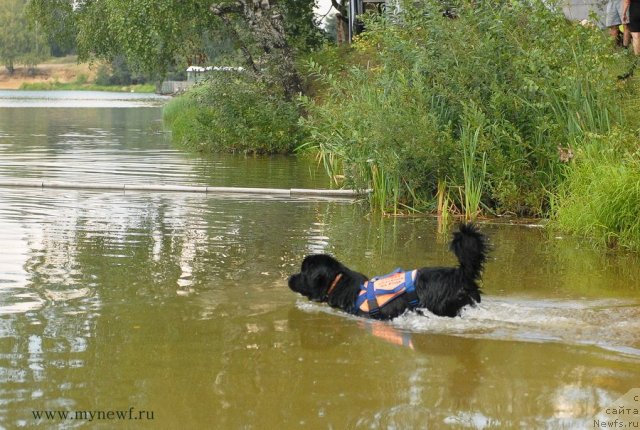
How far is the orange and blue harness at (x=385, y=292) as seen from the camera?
7559 mm

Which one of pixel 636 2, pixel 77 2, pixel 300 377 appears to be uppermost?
pixel 77 2

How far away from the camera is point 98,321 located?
753 centimetres

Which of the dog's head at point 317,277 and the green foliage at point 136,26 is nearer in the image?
the dog's head at point 317,277

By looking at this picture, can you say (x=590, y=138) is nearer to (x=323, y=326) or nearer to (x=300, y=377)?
(x=323, y=326)

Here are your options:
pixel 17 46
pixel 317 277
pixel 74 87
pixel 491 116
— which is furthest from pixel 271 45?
pixel 17 46

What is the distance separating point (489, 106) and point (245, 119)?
1288 cm

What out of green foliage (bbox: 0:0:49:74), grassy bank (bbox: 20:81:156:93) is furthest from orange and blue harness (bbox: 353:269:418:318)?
green foliage (bbox: 0:0:49:74)

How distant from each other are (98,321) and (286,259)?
2932 mm

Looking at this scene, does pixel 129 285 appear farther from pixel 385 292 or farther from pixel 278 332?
pixel 385 292

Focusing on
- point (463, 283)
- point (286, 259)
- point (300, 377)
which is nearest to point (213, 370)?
point (300, 377)

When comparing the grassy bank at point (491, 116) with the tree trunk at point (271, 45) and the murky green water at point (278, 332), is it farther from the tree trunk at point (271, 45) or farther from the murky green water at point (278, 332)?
Result: the tree trunk at point (271, 45)

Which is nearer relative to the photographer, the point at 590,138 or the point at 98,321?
the point at 98,321

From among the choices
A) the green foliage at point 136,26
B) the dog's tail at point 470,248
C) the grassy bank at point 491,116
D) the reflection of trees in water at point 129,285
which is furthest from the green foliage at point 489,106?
the green foliage at point 136,26

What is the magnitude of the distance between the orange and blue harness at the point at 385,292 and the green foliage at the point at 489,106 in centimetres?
525
